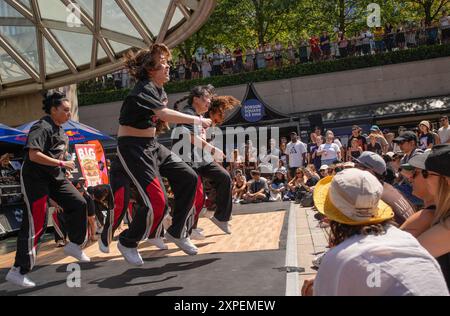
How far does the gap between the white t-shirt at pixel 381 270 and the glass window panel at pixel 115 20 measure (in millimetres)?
11750

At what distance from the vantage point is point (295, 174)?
46.1 feet

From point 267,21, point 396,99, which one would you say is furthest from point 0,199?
point 267,21

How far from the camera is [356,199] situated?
1.93 meters

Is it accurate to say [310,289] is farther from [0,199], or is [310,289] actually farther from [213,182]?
[0,199]

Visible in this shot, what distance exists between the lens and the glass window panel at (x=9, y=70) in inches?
550

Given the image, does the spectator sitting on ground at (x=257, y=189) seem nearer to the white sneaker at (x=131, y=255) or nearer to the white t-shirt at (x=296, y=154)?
the white t-shirt at (x=296, y=154)

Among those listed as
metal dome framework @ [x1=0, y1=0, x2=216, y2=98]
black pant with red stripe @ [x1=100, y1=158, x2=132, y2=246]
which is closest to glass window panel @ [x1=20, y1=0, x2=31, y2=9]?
metal dome framework @ [x1=0, y1=0, x2=216, y2=98]

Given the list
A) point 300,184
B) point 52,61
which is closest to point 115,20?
point 52,61

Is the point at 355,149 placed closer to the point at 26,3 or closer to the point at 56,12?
the point at 56,12

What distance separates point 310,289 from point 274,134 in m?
18.7

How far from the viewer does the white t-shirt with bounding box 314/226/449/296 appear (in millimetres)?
1704

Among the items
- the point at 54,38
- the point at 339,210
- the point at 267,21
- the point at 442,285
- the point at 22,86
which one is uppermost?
the point at 267,21

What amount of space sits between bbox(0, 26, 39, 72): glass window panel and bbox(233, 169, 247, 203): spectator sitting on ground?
257 inches

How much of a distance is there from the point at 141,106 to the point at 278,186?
383 inches
